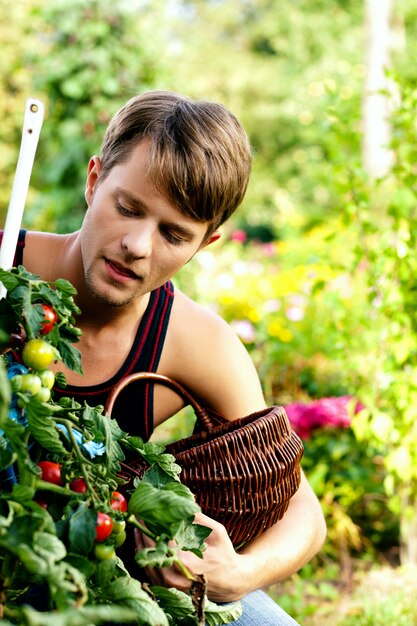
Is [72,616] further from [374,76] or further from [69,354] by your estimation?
[374,76]

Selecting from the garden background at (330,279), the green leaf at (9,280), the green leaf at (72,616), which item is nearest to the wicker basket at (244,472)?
the green leaf at (9,280)

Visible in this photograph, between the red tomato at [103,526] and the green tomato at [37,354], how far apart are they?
0.19m

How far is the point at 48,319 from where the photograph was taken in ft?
3.14

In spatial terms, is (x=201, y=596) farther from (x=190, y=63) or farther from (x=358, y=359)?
(x=190, y=63)

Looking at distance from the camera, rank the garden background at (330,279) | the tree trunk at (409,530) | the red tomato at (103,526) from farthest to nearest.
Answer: the tree trunk at (409,530) → the garden background at (330,279) → the red tomato at (103,526)

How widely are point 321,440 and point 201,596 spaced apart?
259cm

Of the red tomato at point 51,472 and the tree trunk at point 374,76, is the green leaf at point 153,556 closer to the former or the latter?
the red tomato at point 51,472

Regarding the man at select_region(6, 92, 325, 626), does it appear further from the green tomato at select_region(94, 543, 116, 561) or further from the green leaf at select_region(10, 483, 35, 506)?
the green leaf at select_region(10, 483, 35, 506)

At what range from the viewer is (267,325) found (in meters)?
4.84

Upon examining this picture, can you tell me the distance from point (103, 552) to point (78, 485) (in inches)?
3.7

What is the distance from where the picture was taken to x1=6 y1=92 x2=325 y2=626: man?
1432 millimetres

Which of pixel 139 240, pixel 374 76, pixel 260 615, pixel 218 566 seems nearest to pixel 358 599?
pixel 260 615

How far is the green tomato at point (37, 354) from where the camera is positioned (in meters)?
0.92

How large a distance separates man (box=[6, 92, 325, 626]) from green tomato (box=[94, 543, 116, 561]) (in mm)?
328
